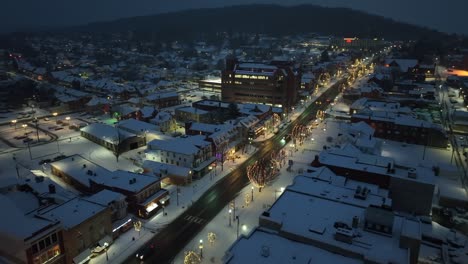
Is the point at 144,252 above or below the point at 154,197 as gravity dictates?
below

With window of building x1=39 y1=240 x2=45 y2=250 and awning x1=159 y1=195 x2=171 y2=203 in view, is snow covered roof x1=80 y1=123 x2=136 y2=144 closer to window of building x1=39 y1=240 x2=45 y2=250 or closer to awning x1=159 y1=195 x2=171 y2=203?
awning x1=159 y1=195 x2=171 y2=203

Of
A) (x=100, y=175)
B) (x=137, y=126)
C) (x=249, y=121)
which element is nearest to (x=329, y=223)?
(x=100, y=175)

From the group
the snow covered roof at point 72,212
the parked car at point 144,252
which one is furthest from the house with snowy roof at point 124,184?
the parked car at point 144,252

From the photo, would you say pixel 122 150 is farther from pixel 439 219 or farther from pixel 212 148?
pixel 439 219

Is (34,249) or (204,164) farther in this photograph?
(204,164)

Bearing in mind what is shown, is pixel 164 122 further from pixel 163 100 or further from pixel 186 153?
pixel 163 100

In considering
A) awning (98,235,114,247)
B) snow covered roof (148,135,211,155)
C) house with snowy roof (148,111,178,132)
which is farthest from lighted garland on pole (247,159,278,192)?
house with snowy roof (148,111,178,132)

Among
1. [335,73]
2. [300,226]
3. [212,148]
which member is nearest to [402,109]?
[212,148]
